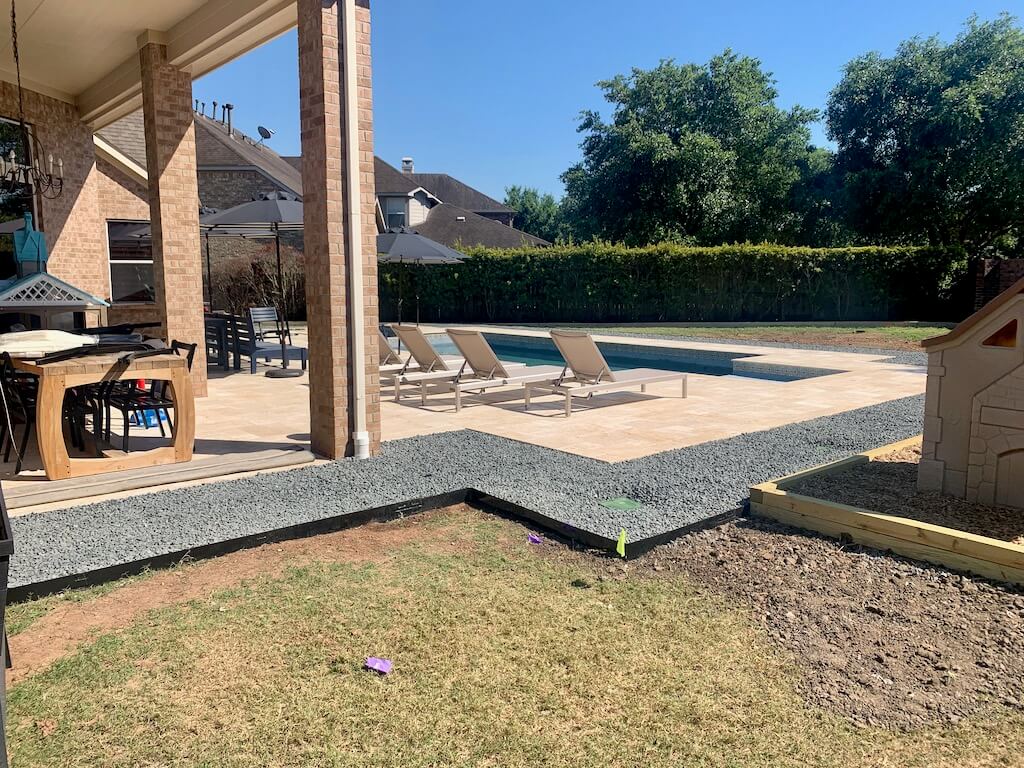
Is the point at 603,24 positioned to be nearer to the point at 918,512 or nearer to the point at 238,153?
the point at 238,153

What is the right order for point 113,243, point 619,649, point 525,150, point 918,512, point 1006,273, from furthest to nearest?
point 525,150 → point 1006,273 → point 113,243 → point 918,512 → point 619,649

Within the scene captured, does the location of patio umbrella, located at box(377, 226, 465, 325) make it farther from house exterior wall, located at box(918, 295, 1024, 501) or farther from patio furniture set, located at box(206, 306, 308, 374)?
house exterior wall, located at box(918, 295, 1024, 501)

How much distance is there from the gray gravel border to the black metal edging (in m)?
0.04

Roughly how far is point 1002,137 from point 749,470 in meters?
25.3

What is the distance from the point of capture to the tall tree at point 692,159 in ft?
108

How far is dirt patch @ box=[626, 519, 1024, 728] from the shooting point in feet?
10.2

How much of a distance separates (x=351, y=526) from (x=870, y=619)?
308 cm

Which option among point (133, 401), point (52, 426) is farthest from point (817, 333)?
point (52, 426)

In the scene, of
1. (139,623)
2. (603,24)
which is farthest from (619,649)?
(603,24)

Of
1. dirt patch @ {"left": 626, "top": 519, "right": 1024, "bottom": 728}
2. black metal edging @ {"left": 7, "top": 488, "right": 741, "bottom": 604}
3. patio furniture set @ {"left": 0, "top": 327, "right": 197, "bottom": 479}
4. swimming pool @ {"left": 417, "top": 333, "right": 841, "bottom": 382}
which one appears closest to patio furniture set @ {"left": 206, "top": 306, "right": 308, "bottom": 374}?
patio furniture set @ {"left": 0, "top": 327, "right": 197, "bottom": 479}

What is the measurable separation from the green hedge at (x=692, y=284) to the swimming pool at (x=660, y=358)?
5320 millimetres

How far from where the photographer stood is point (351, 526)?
520cm

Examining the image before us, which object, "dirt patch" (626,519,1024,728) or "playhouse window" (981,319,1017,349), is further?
"playhouse window" (981,319,1017,349)

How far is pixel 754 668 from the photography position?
3.32 meters
